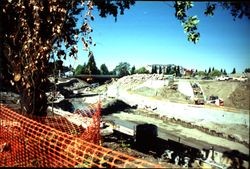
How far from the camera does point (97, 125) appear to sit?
9820 millimetres

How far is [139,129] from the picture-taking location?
43.5 feet

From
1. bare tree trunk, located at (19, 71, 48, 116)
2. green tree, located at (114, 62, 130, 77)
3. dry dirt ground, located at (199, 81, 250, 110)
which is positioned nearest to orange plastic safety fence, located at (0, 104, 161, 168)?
bare tree trunk, located at (19, 71, 48, 116)

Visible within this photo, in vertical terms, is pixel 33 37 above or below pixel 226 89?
above

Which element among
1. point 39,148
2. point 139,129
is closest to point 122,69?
point 139,129

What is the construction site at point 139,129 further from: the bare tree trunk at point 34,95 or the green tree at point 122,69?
the green tree at point 122,69

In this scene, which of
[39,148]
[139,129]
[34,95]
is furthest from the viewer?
[139,129]

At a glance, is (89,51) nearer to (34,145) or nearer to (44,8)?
(44,8)

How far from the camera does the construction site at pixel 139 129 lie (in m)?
6.80

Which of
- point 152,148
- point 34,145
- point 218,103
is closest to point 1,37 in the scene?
point 34,145

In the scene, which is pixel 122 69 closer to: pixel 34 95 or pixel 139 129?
pixel 139 129

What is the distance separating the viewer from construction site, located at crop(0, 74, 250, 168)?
22.3ft

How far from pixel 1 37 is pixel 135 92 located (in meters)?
56.9

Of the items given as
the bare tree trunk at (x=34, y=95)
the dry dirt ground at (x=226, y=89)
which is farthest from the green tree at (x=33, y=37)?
the dry dirt ground at (x=226, y=89)

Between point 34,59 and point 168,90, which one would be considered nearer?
point 34,59
